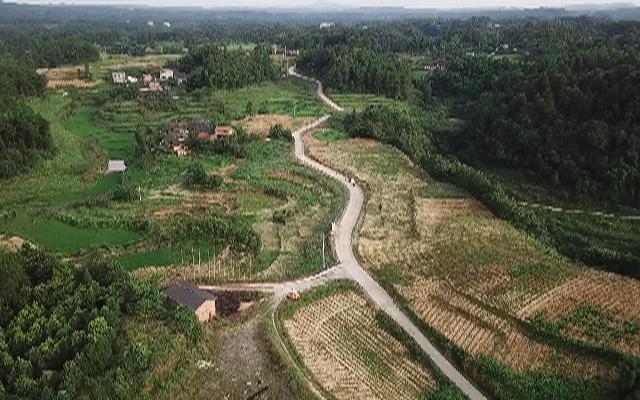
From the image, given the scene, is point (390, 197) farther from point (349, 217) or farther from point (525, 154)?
point (525, 154)

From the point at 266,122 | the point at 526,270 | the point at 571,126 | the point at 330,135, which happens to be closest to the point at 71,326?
the point at 526,270

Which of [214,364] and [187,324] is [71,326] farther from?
[214,364]

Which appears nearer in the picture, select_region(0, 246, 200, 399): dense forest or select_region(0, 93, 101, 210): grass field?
select_region(0, 246, 200, 399): dense forest

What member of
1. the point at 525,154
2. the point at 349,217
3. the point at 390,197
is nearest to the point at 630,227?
the point at 525,154

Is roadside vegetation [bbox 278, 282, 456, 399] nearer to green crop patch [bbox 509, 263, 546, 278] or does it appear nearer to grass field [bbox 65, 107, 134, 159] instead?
green crop patch [bbox 509, 263, 546, 278]

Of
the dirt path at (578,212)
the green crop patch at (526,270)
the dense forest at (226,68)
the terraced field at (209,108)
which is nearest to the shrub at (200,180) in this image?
the terraced field at (209,108)

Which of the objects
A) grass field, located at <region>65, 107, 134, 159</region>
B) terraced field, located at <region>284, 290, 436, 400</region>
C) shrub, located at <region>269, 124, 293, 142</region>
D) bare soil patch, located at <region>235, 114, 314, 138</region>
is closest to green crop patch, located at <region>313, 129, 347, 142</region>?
shrub, located at <region>269, 124, 293, 142</region>
